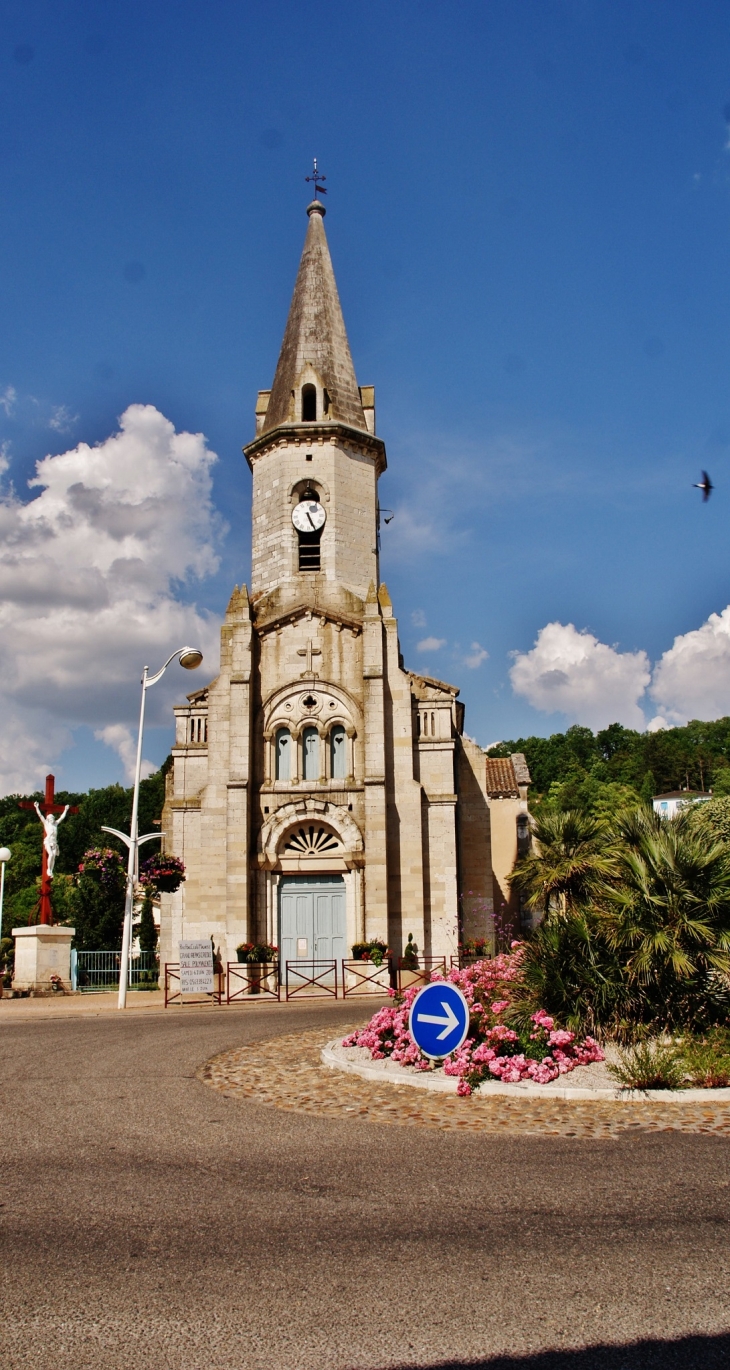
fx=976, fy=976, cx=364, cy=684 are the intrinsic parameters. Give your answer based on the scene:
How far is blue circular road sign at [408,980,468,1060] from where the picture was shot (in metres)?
10.3

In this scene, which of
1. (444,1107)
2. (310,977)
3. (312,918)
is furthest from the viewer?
(312,918)

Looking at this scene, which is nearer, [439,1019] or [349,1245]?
[349,1245]

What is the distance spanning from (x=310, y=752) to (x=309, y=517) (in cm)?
760

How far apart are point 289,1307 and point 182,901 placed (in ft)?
76.6

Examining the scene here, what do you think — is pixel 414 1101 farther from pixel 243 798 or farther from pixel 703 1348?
pixel 243 798

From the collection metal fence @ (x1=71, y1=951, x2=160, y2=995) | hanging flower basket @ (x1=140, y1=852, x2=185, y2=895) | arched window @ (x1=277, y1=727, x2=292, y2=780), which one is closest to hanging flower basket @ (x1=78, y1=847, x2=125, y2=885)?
hanging flower basket @ (x1=140, y1=852, x2=185, y2=895)

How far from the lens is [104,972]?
1232 inches

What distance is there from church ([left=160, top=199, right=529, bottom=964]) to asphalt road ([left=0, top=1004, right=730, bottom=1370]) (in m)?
18.0

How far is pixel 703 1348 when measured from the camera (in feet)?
13.7


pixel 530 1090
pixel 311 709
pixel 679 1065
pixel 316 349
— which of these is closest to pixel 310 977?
pixel 311 709

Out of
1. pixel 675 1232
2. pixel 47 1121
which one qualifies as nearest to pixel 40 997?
pixel 47 1121

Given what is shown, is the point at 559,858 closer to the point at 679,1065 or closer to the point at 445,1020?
the point at 679,1065

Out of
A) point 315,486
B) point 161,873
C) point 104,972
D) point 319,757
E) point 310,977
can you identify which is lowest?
point 104,972

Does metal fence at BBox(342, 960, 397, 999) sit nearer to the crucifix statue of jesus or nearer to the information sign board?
the information sign board
